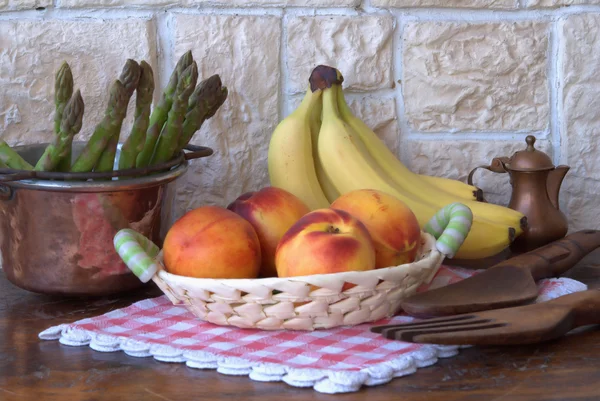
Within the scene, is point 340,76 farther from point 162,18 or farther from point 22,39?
point 22,39

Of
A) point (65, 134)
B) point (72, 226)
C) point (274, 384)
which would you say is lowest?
point (274, 384)

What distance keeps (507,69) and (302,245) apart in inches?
22.5

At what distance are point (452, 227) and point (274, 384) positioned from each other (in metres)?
0.28

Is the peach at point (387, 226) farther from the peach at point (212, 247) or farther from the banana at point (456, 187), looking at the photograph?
the banana at point (456, 187)

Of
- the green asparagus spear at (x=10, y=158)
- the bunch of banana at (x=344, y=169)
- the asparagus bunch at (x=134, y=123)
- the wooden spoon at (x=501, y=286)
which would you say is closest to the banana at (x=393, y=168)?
the bunch of banana at (x=344, y=169)

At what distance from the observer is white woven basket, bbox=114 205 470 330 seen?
2.32 feet

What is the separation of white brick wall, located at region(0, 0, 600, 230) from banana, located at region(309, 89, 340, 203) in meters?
0.08

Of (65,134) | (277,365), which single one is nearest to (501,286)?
(277,365)

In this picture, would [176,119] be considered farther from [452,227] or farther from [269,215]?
[452,227]

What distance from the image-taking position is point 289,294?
2.34 feet

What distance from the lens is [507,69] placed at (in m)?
1.14

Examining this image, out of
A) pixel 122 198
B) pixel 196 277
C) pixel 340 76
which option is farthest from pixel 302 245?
pixel 340 76

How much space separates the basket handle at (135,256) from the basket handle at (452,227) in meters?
0.30

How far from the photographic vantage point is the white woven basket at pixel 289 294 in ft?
2.32
